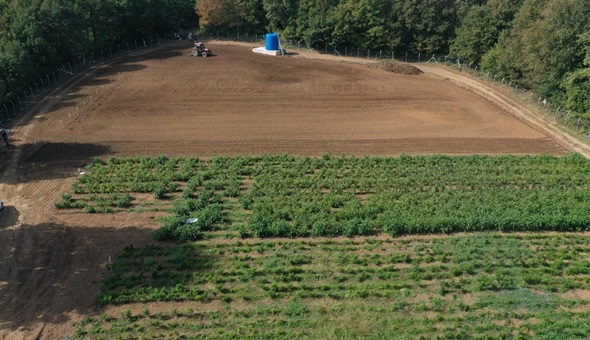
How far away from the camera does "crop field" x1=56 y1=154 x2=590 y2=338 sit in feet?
72.6

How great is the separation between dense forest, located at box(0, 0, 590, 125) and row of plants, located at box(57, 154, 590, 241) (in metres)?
15.2

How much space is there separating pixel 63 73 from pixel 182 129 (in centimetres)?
2365

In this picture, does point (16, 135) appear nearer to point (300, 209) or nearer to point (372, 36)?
point (300, 209)

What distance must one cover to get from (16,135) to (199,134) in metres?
15.4

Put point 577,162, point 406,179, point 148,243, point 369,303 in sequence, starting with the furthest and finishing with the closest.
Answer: point 577,162 → point 406,179 → point 148,243 → point 369,303

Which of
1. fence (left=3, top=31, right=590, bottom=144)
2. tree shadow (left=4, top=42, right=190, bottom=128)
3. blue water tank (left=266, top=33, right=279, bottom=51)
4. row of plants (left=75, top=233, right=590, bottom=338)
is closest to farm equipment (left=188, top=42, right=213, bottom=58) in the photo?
tree shadow (left=4, top=42, right=190, bottom=128)

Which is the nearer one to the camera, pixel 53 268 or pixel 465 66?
pixel 53 268

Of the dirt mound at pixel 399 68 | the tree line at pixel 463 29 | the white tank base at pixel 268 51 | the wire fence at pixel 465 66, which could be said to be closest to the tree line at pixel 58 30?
Result: the tree line at pixel 463 29

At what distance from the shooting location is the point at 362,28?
68438 mm

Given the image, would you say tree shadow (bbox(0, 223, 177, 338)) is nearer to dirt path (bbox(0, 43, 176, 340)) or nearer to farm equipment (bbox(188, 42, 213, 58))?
dirt path (bbox(0, 43, 176, 340))

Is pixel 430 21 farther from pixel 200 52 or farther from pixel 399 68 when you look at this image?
pixel 200 52

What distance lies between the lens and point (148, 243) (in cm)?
2753

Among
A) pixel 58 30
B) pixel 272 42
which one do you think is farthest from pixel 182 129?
pixel 272 42

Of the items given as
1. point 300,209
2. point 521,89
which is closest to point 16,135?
point 300,209
